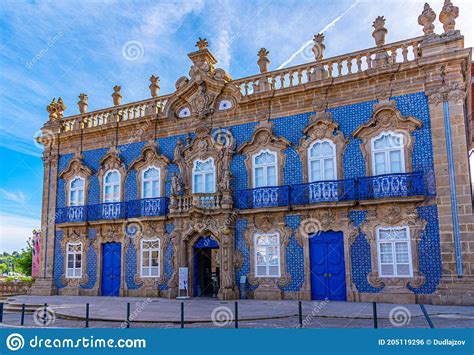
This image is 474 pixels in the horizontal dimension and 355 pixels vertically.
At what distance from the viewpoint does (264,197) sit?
1511 cm

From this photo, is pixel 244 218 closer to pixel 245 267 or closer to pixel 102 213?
pixel 245 267

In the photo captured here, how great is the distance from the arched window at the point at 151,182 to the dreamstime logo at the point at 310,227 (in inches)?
224

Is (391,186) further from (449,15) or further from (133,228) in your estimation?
(133,228)

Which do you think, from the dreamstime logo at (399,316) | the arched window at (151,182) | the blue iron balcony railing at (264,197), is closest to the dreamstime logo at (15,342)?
the dreamstime logo at (399,316)

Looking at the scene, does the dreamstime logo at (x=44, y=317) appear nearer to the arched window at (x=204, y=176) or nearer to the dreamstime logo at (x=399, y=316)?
the arched window at (x=204, y=176)

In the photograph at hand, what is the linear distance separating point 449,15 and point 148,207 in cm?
1145

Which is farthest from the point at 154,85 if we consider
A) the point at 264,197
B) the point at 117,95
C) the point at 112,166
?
the point at 264,197

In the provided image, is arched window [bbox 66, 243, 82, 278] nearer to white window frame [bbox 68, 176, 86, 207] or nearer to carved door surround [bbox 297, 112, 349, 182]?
white window frame [bbox 68, 176, 86, 207]

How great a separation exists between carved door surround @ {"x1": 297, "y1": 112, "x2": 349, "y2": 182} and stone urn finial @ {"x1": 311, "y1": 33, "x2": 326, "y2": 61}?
6.66ft

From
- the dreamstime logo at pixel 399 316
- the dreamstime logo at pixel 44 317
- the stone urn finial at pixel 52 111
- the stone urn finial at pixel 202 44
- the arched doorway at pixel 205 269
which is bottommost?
the dreamstime logo at pixel 44 317

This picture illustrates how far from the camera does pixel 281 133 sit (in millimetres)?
15570

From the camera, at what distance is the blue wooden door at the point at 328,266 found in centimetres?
1392

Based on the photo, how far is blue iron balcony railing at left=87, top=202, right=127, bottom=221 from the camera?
57.5 feet

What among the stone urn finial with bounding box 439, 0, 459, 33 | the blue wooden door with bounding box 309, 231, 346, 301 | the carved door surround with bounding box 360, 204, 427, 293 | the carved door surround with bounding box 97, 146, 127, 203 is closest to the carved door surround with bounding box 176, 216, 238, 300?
the blue wooden door with bounding box 309, 231, 346, 301
